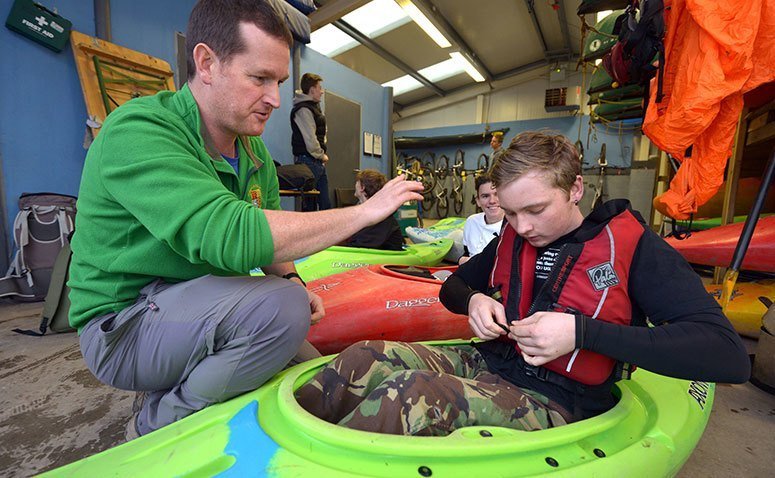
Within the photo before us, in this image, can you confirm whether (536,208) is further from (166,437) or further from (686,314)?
(166,437)

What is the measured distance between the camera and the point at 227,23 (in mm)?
1033

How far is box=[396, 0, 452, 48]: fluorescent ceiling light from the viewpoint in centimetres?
693

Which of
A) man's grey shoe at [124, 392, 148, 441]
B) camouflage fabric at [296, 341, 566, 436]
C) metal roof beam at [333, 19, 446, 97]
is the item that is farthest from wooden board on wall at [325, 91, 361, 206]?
camouflage fabric at [296, 341, 566, 436]

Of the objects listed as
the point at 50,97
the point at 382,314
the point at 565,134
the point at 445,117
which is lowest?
the point at 382,314

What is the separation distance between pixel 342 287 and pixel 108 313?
113cm

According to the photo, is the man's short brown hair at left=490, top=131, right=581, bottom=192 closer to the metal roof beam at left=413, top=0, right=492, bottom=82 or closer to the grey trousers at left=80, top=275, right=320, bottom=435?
the grey trousers at left=80, top=275, right=320, bottom=435

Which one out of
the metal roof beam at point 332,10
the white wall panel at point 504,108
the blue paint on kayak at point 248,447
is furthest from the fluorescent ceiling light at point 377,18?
the blue paint on kayak at point 248,447

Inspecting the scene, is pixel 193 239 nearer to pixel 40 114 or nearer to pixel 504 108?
pixel 40 114

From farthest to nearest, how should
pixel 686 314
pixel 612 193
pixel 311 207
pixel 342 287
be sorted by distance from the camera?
pixel 612 193
pixel 311 207
pixel 342 287
pixel 686 314

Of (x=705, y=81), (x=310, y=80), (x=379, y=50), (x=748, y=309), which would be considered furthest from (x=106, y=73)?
(x=379, y=50)

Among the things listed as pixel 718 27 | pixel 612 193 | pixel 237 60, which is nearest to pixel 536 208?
pixel 237 60

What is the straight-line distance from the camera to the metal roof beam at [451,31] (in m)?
7.23

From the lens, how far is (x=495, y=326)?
105cm

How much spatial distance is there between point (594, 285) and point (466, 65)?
10.9 meters
